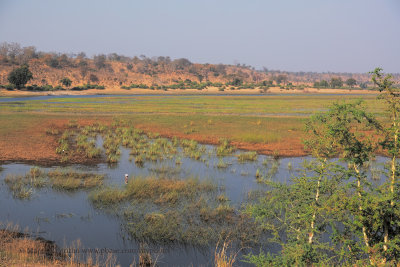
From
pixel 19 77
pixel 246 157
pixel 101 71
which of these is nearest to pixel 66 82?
pixel 19 77

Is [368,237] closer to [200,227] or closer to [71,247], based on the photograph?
[200,227]

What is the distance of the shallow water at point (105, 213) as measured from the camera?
30.4ft

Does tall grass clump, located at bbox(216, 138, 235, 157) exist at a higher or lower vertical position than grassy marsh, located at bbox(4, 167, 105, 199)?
higher

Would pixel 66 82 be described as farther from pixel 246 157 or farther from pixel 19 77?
pixel 246 157

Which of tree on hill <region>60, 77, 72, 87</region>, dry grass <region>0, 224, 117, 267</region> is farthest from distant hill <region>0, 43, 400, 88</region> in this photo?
dry grass <region>0, 224, 117, 267</region>

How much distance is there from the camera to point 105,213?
38.1 ft

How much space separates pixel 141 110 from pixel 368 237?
136 ft

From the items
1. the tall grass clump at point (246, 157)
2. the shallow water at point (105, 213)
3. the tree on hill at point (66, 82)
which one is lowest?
the shallow water at point (105, 213)

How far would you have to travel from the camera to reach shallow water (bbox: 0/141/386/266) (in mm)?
9273

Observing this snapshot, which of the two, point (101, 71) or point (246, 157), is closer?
point (246, 157)

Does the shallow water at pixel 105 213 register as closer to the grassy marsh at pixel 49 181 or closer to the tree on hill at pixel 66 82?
the grassy marsh at pixel 49 181

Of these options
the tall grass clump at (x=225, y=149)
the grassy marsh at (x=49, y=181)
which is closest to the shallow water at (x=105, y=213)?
the grassy marsh at (x=49, y=181)

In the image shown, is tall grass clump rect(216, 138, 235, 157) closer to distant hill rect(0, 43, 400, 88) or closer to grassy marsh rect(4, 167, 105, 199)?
grassy marsh rect(4, 167, 105, 199)

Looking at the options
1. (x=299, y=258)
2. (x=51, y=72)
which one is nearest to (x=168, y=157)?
(x=299, y=258)
